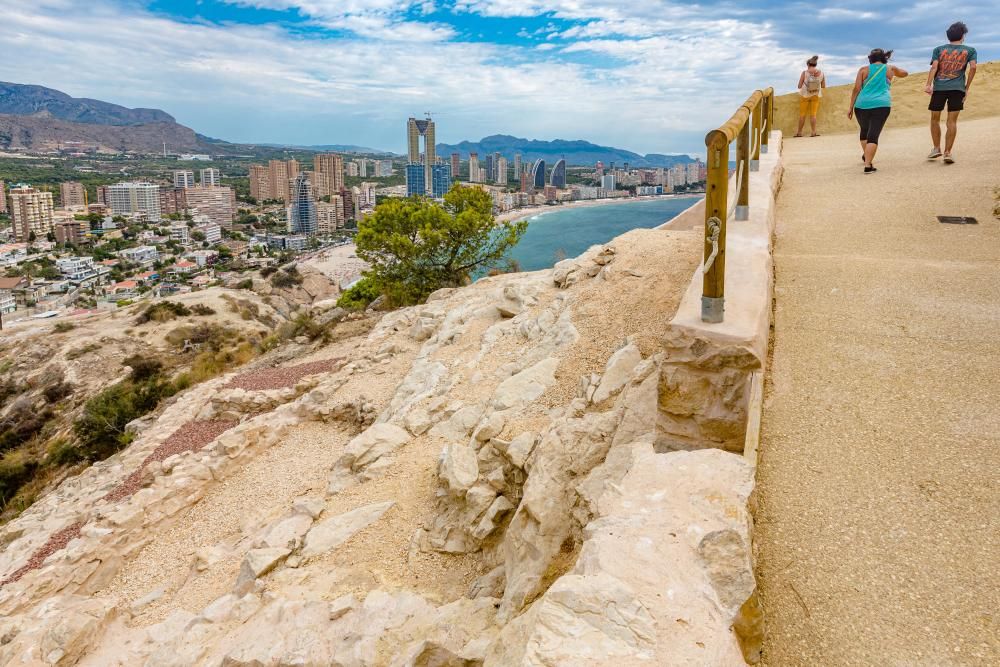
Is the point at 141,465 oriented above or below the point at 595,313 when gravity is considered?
below

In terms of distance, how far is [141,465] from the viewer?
9781 mm

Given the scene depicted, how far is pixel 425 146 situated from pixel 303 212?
31.6 metres

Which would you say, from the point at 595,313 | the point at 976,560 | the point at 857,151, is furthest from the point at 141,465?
the point at 857,151

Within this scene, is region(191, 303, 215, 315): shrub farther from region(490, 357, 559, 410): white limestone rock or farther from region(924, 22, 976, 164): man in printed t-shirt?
region(924, 22, 976, 164): man in printed t-shirt

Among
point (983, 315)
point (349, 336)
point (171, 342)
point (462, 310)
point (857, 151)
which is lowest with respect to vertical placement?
point (171, 342)

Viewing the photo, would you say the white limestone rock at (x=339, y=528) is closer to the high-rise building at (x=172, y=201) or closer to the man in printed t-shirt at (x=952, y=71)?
the man in printed t-shirt at (x=952, y=71)

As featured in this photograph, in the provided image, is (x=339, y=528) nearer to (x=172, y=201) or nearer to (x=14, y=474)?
(x=14, y=474)

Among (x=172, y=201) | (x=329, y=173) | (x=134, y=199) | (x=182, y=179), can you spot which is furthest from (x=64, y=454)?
(x=182, y=179)

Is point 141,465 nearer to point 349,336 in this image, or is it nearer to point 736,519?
point 349,336

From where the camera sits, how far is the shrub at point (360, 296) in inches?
727

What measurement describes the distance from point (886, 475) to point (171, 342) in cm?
2880

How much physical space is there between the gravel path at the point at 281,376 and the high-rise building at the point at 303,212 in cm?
8862

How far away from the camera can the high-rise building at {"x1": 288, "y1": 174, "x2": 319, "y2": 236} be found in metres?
96.8

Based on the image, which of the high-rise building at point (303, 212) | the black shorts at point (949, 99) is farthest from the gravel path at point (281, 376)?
the high-rise building at point (303, 212)
